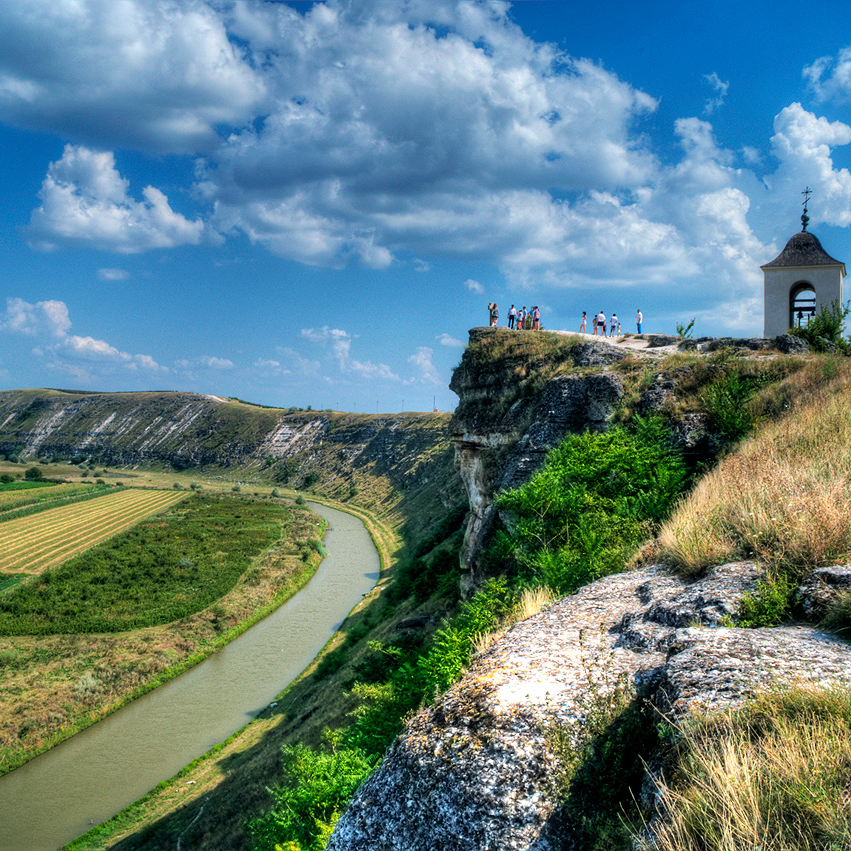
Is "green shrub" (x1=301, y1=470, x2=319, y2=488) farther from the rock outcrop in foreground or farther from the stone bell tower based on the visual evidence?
the rock outcrop in foreground

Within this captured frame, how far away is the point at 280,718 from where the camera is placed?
24.0 meters

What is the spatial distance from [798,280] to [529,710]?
71.3ft

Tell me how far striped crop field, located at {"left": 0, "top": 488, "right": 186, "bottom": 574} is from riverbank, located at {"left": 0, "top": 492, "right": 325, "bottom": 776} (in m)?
17.2

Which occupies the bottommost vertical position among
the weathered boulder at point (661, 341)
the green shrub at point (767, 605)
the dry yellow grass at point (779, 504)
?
the green shrub at point (767, 605)

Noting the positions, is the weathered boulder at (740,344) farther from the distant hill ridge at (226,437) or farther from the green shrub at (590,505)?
the distant hill ridge at (226,437)

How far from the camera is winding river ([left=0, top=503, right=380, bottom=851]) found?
20.2 m

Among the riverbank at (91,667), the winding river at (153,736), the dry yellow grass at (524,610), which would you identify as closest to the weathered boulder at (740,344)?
the dry yellow grass at (524,610)

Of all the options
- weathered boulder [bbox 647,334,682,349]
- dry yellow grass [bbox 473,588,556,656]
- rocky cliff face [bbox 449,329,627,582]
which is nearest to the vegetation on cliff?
dry yellow grass [bbox 473,588,556,656]

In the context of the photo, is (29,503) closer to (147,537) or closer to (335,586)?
(147,537)

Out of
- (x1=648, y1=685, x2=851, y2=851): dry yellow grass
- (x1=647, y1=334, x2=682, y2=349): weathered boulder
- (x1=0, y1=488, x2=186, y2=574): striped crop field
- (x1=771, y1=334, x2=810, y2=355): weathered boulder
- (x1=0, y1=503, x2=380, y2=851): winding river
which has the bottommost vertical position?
(x1=0, y1=503, x2=380, y2=851): winding river

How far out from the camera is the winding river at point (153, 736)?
20.2 m

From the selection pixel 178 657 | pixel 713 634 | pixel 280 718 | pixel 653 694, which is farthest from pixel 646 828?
pixel 178 657

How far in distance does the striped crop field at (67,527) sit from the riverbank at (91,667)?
676 inches

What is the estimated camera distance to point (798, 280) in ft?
68.1
